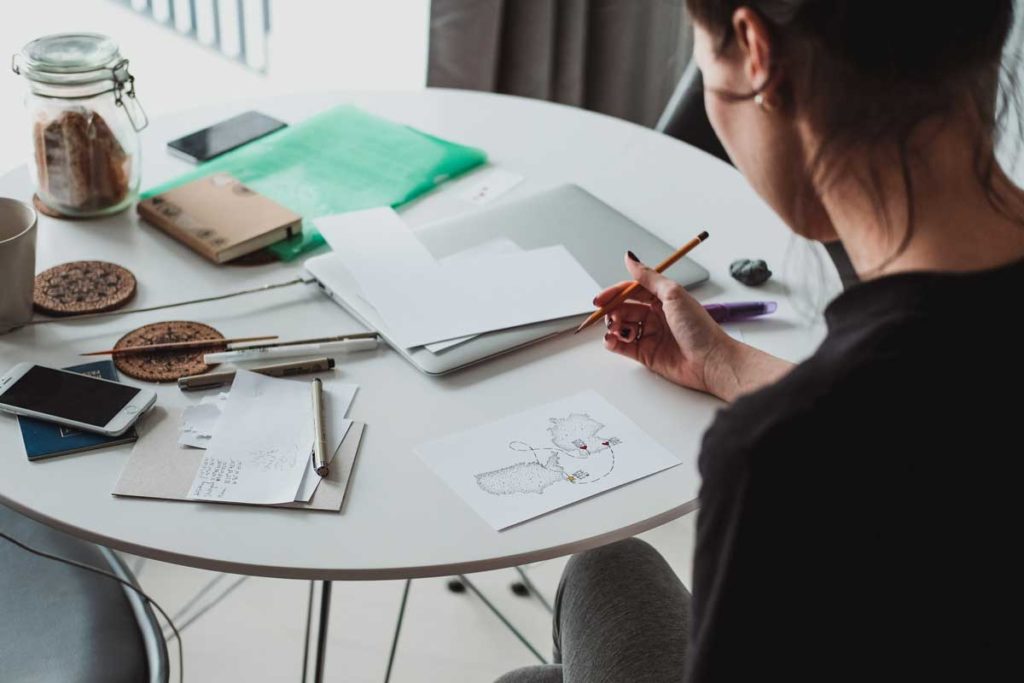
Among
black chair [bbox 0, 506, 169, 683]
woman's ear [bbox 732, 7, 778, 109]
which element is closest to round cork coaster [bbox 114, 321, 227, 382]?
black chair [bbox 0, 506, 169, 683]

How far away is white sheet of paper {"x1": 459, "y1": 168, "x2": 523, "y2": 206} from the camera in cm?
149

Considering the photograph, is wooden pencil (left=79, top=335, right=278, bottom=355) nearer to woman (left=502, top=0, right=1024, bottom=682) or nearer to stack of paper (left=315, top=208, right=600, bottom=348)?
stack of paper (left=315, top=208, right=600, bottom=348)

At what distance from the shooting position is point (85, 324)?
1.21 meters

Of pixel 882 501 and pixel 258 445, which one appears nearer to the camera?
pixel 882 501

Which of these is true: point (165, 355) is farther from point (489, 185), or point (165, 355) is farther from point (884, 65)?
point (884, 65)

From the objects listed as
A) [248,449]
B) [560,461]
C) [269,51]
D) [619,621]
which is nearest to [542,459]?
[560,461]

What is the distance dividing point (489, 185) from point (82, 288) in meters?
0.56

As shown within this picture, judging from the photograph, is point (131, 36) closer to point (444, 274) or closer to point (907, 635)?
point (444, 274)

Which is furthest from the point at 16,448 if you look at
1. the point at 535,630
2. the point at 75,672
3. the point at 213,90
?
the point at 213,90

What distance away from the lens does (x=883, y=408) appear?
0.63 m

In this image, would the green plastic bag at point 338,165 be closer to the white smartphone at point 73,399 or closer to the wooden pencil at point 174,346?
the wooden pencil at point 174,346

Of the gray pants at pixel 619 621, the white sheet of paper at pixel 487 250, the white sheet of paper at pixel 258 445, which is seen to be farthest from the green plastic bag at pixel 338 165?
the gray pants at pixel 619 621

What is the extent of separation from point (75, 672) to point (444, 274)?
0.59 m

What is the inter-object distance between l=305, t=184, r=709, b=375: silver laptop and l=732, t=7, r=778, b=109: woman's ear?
47cm
